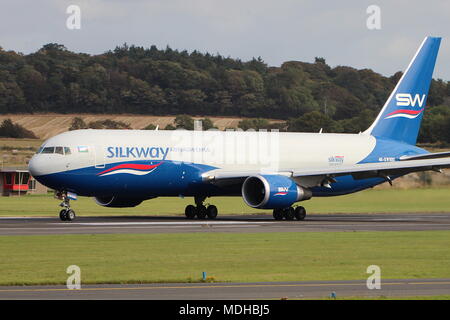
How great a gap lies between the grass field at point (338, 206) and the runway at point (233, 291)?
1270 inches

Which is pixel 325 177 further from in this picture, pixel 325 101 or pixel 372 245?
pixel 325 101

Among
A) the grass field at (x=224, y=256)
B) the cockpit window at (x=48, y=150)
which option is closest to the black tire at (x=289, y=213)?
the grass field at (x=224, y=256)

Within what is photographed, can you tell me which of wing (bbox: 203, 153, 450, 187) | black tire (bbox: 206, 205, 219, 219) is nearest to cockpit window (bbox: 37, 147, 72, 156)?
wing (bbox: 203, 153, 450, 187)

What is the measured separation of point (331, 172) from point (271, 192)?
A: 3.61 m

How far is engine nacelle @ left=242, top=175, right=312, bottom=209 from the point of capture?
45.2 m

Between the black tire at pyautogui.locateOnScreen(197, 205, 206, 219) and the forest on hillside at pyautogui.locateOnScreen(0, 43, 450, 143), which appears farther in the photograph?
the forest on hillside at pyautogui.locateOnScreen(0, 43, 450, 143)

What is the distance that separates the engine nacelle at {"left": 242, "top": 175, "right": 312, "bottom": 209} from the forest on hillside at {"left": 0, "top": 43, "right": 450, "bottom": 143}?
4525 cm

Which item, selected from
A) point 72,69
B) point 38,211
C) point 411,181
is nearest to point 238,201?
point 411,181

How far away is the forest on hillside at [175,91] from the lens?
365ft

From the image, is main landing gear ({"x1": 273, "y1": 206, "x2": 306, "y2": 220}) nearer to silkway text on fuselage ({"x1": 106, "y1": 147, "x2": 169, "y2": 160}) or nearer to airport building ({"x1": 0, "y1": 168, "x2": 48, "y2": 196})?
silkway text on fuselage ({"x1": 106, "y1": 147, "x2": 169, "y2": 160})

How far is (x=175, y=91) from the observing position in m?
118

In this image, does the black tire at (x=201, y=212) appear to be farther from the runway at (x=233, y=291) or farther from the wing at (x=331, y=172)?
the runway at (x=233, y=291)

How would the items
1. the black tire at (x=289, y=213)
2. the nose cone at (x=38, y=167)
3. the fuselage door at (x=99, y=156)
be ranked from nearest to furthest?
1. the nose cone at (x=38, y=167)
2. the fuselage door at (x=99, y=156)
3. the black tire at (x=289, y=213)

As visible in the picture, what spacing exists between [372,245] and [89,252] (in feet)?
30.8
